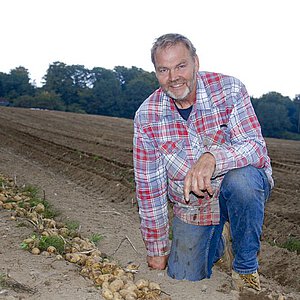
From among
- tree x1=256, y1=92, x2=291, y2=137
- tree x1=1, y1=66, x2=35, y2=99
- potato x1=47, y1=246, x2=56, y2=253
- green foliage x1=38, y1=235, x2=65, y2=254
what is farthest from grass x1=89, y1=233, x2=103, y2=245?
tree x1=1, y1=66, x2=35, y2=99

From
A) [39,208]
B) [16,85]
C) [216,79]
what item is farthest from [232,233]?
Answer: [16,85]

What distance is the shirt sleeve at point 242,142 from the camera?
2.99m

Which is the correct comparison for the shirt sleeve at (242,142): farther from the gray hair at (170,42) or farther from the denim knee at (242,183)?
the gray hair at (170,42)

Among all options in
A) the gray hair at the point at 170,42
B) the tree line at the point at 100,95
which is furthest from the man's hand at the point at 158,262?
the tree line at the point at 100,95

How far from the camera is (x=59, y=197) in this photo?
6.12 m

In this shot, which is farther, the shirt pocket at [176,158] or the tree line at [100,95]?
the tree line at [100,95]

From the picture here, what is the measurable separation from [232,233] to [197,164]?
62 cm

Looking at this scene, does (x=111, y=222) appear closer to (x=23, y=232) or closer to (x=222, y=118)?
(x=23, y=232)

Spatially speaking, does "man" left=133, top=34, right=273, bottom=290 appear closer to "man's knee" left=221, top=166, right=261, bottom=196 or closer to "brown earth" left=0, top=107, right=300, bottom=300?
"man's knee" left=221, top=166, right=261, bottom=196

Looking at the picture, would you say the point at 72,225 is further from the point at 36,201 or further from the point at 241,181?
the point at 241,181

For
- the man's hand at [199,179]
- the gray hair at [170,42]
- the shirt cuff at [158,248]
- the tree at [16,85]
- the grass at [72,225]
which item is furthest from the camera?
the tree at [16,85]

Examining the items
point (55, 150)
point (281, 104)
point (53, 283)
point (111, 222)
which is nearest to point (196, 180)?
point (53, 283)

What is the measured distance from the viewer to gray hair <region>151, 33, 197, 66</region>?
10.3 feet

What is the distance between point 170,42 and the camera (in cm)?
314
